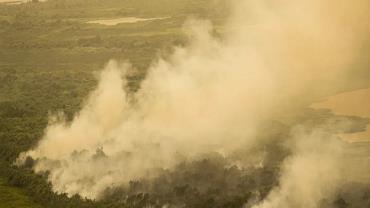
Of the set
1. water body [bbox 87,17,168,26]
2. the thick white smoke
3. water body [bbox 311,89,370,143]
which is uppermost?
the thick white smoke

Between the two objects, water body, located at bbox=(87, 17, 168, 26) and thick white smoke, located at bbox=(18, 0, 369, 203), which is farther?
water body, located at bbox=(87, 17, 168, 26)

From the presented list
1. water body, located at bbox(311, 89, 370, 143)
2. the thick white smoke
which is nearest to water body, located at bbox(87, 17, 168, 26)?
the thick white smoke

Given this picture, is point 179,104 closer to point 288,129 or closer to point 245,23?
point 288,129

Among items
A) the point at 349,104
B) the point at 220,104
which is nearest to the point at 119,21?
the point at 220,104

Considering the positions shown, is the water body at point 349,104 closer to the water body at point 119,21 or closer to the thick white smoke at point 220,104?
the thick white smoke at point 220,104

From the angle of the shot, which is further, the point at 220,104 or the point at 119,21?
the point at 119,21

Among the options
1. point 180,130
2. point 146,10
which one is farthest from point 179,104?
point 146,10

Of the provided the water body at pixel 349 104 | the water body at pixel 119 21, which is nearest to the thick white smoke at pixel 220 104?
the water body at pixel 349 104

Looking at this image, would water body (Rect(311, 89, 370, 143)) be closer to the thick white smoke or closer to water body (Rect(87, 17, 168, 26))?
the thick white smoke

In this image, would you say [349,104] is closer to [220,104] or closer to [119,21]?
[220,104]
